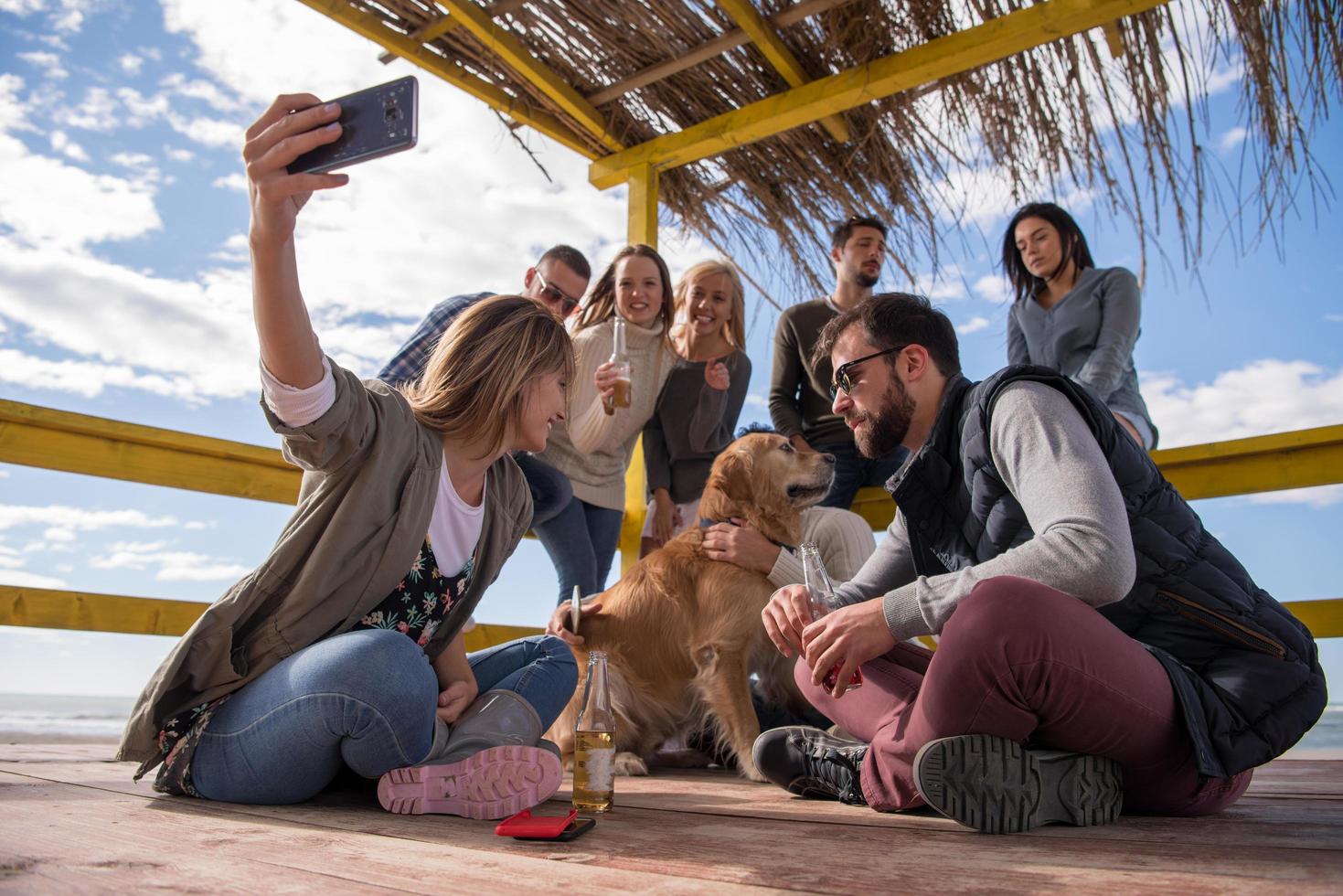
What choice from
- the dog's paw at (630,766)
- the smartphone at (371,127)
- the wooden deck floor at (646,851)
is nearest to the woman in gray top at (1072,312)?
the wooden deck floor at (646,851)

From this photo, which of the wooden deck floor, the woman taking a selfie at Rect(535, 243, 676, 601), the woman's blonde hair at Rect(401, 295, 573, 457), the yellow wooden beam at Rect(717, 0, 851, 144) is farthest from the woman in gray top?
the woman's blonde hair at Rect(401, 295, 573, 457)

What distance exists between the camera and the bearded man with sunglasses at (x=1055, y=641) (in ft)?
5.43

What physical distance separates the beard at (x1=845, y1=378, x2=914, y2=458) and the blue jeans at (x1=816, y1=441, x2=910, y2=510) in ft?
6.46

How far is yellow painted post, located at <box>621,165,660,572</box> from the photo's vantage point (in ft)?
16.0

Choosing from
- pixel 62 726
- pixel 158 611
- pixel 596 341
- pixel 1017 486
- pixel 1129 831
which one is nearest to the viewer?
pixel 1129 831

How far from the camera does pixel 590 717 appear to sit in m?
2.07

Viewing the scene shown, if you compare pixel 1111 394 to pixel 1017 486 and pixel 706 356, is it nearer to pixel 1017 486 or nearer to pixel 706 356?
pixel 706 356

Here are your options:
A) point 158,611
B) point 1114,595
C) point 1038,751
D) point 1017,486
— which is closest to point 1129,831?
point 1038,751

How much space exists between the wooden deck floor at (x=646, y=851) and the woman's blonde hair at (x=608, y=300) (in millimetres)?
2613

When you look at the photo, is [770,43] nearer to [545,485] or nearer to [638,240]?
[638,240]

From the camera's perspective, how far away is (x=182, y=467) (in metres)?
3.95

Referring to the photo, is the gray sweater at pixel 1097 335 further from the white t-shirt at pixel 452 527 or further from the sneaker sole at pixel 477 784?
the sneaker sole at pixel 477 784

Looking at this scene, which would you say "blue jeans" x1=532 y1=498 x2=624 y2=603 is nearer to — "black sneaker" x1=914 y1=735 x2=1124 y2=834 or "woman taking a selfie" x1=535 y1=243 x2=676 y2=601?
"woman taking a selfie" x1=535 y1=243 x2=676 y2=601

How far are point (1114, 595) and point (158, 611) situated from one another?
3627mm
